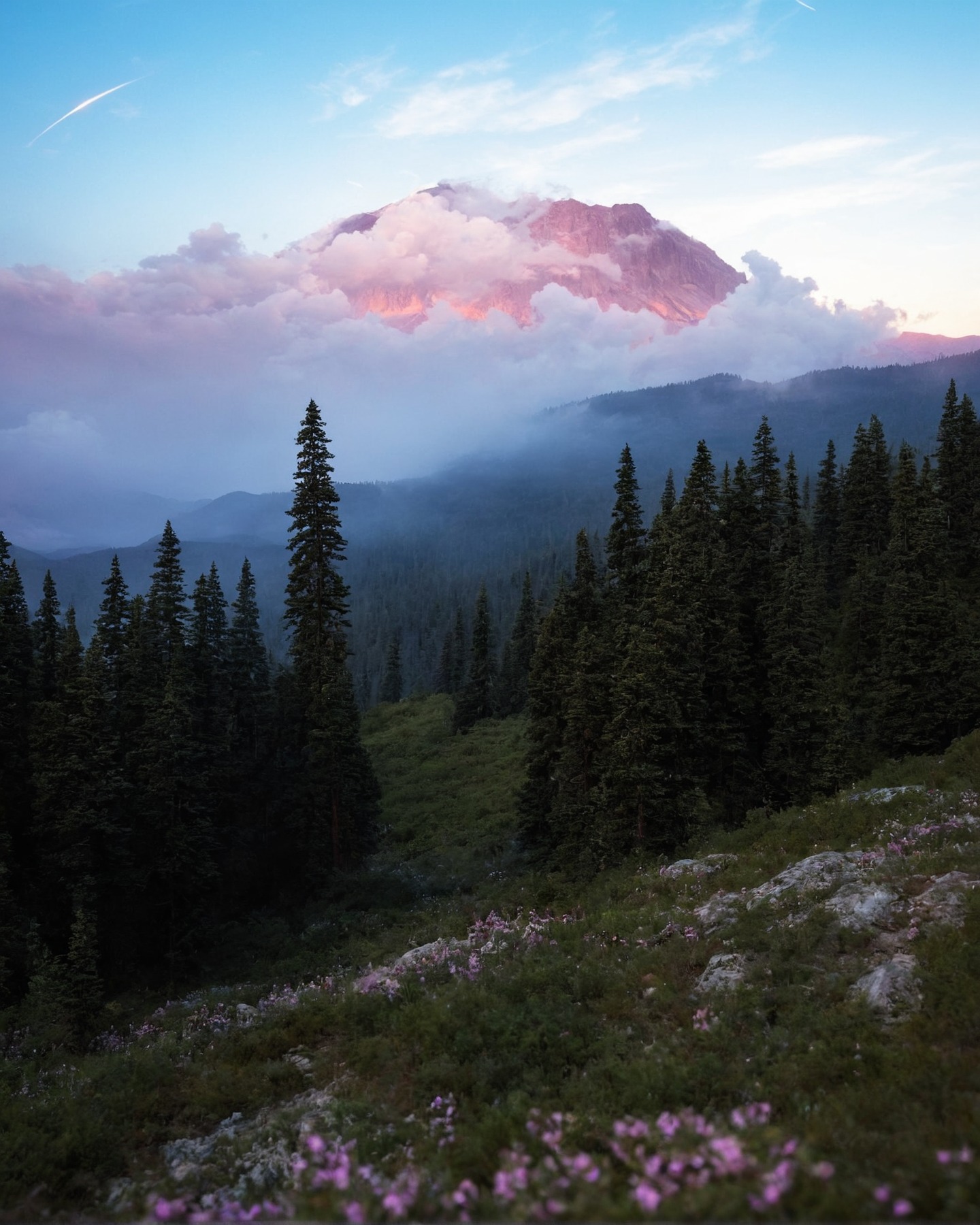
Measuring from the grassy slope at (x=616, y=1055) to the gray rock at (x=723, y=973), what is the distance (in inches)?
7.1

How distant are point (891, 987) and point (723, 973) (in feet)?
7.40

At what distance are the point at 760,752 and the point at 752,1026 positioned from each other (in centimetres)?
2339

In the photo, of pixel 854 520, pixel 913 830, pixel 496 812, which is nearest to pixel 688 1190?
pixel 913 830

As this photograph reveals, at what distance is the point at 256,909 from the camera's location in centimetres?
3044

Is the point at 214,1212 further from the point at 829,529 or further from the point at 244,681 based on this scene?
the point at 829,529

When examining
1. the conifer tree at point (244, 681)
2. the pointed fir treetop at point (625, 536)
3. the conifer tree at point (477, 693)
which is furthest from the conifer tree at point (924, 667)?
the conifer tree at point (477, 693)

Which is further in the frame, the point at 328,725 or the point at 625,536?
the point at 625,536

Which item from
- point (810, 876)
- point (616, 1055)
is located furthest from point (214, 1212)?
point (810, 876)

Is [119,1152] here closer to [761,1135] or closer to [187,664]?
[761,1135]

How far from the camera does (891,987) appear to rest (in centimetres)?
761

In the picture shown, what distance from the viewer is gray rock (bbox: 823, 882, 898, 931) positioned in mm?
9445

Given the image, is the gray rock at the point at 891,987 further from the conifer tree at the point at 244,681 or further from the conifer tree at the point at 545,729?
the conifer tree at the point at 244,681

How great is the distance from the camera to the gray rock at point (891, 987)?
24.1 ft

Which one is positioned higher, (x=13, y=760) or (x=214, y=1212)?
(x=214, y=1212)
